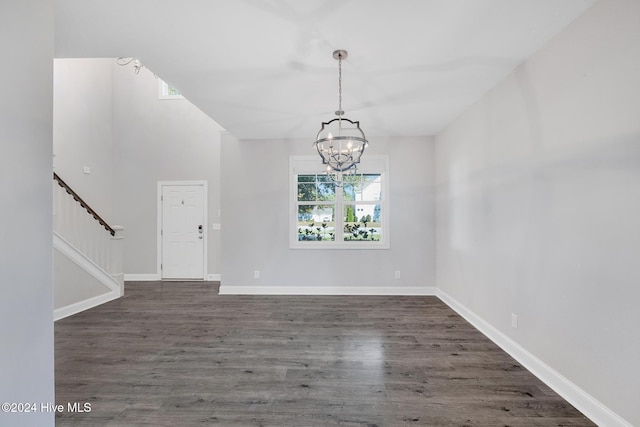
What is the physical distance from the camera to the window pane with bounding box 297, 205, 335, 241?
15.9 ft

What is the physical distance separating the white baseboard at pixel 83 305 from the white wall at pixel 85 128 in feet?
6.94

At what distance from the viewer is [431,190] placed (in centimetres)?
466

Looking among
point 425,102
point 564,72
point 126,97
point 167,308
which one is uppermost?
point 126,97

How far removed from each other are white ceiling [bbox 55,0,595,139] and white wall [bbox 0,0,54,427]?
29.7 inches

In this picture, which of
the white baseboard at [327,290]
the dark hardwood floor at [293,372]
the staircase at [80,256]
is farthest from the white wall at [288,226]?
the staircase at [80,256]

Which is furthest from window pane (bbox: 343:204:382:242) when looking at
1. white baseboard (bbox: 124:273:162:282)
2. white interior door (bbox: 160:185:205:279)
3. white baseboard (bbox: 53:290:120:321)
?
white baseboard (bbox: 124:273:162:282)

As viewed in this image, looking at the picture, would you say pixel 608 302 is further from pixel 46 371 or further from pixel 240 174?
pixel 240 174

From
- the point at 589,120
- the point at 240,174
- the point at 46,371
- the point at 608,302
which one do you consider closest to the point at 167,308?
the point at 240,174

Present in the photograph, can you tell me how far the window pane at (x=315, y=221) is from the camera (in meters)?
4.84

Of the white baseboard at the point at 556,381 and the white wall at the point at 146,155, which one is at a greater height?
the white wall at the point at 146,155

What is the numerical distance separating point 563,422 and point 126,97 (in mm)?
7937

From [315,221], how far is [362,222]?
804 mm

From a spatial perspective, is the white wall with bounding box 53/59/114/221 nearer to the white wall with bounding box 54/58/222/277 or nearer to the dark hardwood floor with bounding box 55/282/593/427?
the white wall with bounding box 54/58/222/277

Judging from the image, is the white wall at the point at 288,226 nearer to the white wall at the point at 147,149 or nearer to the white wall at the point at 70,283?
the white wall at the point at 147,149
